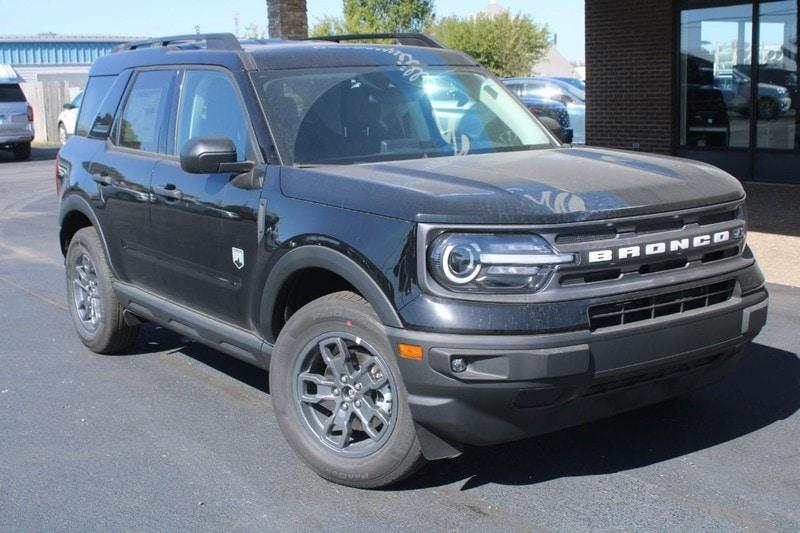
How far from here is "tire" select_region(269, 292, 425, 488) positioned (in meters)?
4.12

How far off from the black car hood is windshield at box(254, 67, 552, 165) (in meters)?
0.24

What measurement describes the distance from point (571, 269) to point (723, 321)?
87 cm

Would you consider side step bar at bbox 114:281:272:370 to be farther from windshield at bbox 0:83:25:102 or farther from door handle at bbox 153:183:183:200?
windshield at bbox 0:83:25:102

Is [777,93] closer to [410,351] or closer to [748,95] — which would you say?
[748,95]

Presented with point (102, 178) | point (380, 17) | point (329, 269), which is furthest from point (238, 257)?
point (380, 17)

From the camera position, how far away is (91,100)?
683cm

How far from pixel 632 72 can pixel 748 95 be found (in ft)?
5.96

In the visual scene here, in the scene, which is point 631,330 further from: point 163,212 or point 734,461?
point 163,212

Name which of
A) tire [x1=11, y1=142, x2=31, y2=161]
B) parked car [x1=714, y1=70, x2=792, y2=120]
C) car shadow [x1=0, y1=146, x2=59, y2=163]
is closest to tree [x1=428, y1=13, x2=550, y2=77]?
car shadow [x1=0, y1=146, x2=59, y2=163]

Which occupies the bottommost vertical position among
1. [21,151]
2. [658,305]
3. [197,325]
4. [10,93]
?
[197,325]

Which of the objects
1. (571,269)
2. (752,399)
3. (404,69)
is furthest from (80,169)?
(752,399)

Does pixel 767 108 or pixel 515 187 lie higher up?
pixel 767 108

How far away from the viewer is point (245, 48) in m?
5.44

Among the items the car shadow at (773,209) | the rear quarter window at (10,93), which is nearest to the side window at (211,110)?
the car shadow at (773,209)
